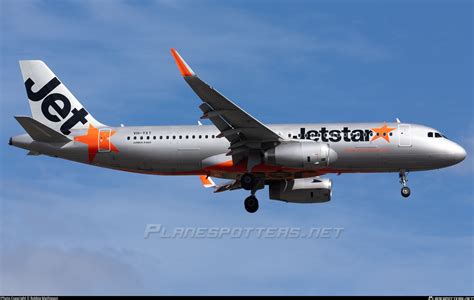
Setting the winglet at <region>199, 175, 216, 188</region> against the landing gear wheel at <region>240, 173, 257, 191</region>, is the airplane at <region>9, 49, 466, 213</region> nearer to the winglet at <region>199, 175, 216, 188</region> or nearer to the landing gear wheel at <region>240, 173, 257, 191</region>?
the landing gear wheel at <region>240, 173, 257, 191</region>

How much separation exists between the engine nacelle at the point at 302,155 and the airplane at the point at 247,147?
0.19 feet

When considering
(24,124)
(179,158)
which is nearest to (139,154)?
(179,158)

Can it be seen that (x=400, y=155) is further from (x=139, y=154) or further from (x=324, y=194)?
(x=139, y=154)

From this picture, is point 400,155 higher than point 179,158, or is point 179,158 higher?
point 400,155

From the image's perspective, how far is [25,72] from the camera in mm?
65500

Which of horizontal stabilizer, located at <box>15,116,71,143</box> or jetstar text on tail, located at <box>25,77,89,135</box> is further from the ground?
jetstar text on tail, located at <box>25,77,89,135</box>

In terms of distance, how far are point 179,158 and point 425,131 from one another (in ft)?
49.6

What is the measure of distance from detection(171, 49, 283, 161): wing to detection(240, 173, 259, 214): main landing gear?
1586mm

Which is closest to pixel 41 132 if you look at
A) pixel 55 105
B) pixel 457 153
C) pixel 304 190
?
pixel 55 105

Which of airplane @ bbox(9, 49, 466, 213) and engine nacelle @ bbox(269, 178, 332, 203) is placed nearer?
airplane @ bbox(9, 49, 466, 213)

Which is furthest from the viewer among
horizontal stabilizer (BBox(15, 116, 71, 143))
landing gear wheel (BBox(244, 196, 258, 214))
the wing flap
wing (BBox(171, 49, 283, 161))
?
landing gear wheel (BBox(244, 196, 258, 214))

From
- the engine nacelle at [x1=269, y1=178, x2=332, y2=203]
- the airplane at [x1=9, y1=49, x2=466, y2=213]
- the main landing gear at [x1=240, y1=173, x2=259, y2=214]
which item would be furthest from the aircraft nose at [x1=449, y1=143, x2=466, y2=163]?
the main landing gear at [x1=240, y1=173, x2=259, y2=214]

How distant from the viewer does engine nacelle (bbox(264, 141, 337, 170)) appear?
5731cm

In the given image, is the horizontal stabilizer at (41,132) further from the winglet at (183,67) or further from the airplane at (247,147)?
the winglet at (183,67)
